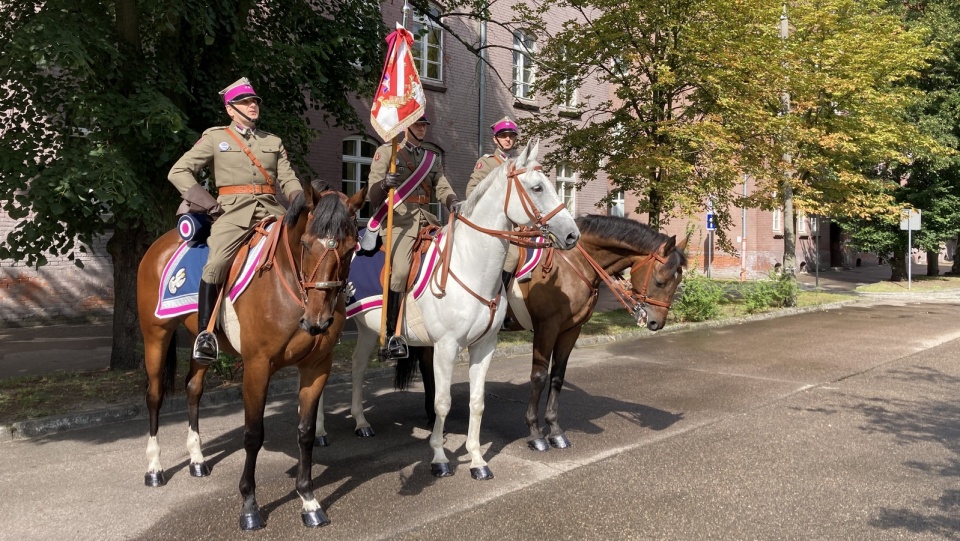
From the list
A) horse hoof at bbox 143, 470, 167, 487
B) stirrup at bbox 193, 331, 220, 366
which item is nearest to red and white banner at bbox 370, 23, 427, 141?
stirrup at bbox 193, 331, 220, 366

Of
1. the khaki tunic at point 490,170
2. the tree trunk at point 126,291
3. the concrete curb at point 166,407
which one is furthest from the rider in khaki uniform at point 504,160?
the tree trunk at point 126,291

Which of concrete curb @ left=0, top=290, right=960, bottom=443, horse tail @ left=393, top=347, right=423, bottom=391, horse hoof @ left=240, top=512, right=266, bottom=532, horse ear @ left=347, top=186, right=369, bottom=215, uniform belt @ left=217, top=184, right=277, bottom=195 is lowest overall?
horse hoof @ left=240, top=512, right=266, bottom=532

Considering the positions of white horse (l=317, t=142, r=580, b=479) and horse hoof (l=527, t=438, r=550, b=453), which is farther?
horse hoof (l=527, t=438, r=550, b=453)

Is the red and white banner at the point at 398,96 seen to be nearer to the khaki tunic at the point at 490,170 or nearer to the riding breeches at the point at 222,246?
the khaki tunic at the point at 490,170

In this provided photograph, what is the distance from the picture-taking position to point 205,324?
4.79m

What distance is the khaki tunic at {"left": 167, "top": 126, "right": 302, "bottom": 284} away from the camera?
4734mm

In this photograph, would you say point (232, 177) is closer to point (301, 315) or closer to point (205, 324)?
point (205, 324)

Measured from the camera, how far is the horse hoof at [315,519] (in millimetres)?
4328

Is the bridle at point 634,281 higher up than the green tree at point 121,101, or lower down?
lower down

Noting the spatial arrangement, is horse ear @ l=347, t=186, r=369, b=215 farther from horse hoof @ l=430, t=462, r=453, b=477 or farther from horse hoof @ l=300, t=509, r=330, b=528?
horse hoof @ l=430, t=462, r=453, b=477

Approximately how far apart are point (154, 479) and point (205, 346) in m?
1.28

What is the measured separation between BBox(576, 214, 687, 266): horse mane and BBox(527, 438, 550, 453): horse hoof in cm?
205

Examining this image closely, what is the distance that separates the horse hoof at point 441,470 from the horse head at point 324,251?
1821 mm

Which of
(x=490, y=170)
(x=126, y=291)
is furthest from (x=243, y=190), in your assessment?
(x=126, y=291)
